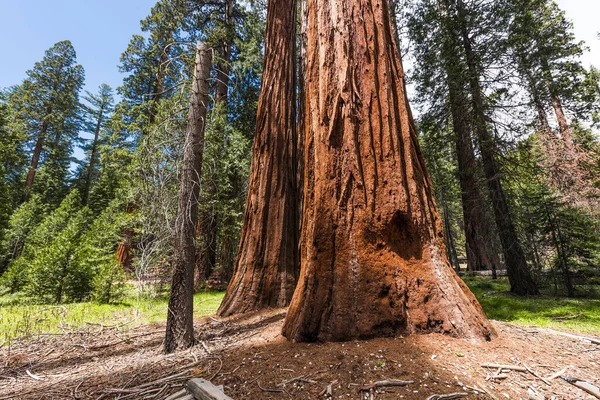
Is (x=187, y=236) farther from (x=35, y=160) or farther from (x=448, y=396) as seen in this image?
(x=35, y=160)

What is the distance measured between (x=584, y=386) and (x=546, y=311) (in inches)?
169

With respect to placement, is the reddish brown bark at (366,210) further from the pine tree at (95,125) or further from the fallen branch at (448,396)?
the pine tree at (95,125)

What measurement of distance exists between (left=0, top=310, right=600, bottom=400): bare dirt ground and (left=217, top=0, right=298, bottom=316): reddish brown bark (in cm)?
185

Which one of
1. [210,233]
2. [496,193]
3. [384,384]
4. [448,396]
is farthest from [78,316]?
[496,193]

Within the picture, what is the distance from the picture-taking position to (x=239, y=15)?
1313cm

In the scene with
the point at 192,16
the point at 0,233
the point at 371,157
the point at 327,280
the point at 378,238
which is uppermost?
the point at 192,16

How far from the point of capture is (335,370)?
6.30ft

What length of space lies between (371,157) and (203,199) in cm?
847

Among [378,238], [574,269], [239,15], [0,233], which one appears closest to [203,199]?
[378,238]

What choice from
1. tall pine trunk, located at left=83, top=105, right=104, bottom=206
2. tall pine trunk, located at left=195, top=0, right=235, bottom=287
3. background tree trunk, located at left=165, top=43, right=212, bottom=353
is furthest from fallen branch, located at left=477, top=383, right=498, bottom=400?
tall pine trunk, located at left=83, top=105, right=104, bottom=206

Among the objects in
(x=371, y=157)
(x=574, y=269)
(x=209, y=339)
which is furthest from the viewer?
(x=574, y=269)

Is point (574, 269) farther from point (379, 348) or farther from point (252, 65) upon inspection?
point (252, 65)

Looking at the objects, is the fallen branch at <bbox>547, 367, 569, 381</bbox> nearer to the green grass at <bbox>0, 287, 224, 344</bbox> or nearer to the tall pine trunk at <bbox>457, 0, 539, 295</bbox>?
the green grass at <bbox>0, 287, 224, 344</bbox>

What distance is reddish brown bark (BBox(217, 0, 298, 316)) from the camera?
519 centimetres
